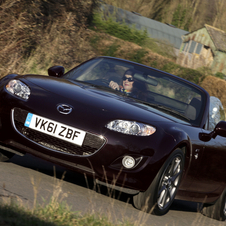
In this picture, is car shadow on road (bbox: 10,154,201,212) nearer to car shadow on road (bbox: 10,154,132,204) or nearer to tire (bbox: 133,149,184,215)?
car shadow on road (bbox: 10,154,132,204)

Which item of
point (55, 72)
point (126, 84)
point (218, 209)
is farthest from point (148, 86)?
point (218, 209)

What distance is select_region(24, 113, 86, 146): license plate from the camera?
416 cm

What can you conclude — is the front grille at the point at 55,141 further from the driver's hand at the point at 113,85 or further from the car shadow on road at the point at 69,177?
the driver's hand at the point at 113,85

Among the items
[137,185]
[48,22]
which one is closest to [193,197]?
[137,185]

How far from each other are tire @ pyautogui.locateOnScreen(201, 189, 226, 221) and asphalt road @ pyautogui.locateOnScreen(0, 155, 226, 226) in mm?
164

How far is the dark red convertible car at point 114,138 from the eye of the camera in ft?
13.6

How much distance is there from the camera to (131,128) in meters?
4.23

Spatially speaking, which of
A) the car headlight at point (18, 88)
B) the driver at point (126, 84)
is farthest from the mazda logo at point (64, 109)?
the driver at point (126, 84)

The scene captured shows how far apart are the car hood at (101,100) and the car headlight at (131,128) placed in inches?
2.4

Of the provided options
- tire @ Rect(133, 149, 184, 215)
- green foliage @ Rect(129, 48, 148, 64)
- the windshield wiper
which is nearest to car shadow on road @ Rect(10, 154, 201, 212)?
tire @ Rect(133, 149, 184, 215)

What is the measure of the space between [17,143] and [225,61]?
1904 inches

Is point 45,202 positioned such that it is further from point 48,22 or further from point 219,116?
point 48,22

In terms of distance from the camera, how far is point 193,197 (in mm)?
5195

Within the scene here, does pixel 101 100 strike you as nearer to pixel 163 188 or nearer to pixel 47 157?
pixel 47 157
